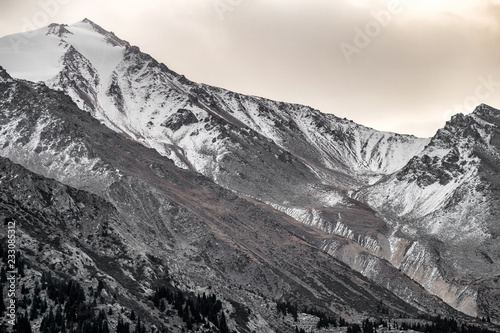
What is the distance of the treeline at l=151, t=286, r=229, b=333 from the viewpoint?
144100 millimetres

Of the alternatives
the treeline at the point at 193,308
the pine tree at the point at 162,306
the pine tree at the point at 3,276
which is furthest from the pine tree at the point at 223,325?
the pine tree at the point at 3,276

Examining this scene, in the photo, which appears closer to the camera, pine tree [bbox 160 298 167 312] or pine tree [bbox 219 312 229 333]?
pine tree [bbox 160 298 167 312]

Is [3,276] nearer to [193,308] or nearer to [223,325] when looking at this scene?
[193,308]

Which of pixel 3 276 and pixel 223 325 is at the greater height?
pixel 223 325

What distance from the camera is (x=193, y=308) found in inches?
5807

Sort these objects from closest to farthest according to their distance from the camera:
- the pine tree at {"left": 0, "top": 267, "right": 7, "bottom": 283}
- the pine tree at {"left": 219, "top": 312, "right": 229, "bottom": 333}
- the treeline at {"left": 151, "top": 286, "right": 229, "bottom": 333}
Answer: the pine tree at {"left": 0, "top": 267, "right": 7, "bottom": 283} → the treeline at {"left": 151, "top": 286, "right": 229, "bottom": 333} → the pine tree at {"left": 219, "top": 312, "right": 229, "bottom": 333}

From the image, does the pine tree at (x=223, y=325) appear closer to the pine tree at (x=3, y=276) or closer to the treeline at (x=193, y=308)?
the treeline at (x=193, y=308)

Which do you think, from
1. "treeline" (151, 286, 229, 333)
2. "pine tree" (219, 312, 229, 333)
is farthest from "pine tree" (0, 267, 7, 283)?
"pine tree" (219, 312, 229, 333)

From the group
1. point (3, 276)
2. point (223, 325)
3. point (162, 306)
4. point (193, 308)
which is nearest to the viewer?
point (3, 276)

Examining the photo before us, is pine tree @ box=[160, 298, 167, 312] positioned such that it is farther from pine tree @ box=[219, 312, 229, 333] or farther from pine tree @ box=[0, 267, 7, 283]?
pine tree @ box=[0, 267, 7, 283]

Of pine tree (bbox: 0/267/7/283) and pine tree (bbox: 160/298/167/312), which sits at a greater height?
pine tree (bbox: 160/298/167/312)

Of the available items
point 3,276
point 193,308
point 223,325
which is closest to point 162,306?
point 193,308

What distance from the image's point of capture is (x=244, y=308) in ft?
564

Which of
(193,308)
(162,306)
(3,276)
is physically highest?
(193,308)
